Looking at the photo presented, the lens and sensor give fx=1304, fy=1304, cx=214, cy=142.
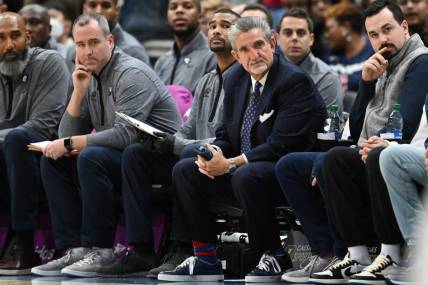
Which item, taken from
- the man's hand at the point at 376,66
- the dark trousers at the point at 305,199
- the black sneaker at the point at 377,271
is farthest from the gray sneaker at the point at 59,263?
the man's hand at the point at 376,66

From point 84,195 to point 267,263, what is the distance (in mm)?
1702

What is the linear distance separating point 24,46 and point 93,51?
107cm

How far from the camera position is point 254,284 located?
903 centimetres

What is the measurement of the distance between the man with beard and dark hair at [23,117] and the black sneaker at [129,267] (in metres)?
0.89

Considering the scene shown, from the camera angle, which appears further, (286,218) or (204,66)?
(204,66)

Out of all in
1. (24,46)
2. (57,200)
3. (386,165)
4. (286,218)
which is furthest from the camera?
(24,46)

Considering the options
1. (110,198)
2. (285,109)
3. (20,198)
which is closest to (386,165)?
(285,109)

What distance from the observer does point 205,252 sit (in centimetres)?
949

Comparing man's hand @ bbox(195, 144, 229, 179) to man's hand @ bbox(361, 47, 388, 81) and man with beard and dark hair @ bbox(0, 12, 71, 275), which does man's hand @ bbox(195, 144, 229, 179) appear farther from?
man with beard and dark hair @ bbox(0, 12, 71, 275)

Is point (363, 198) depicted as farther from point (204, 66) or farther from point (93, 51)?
point (204, 66)

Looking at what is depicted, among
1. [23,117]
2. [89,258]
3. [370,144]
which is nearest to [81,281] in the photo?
[89,258]

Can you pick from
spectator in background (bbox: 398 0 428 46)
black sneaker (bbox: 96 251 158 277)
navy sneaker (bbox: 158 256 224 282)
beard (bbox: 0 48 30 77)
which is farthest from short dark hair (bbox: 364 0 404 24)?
beard (bbox: 0 48 30 77)

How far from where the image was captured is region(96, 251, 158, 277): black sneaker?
991 centimetres

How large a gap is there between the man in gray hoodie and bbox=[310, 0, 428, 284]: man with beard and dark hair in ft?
5.82
